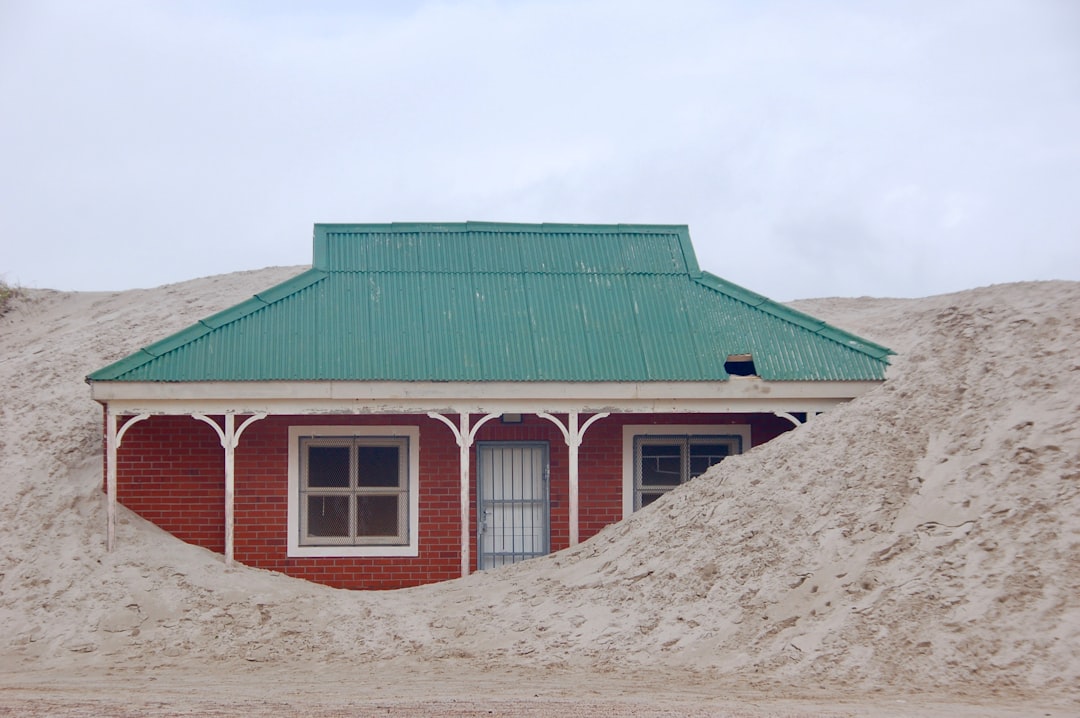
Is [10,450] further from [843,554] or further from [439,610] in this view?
[843,554]

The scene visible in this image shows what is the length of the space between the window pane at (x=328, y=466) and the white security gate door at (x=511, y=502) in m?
1.81

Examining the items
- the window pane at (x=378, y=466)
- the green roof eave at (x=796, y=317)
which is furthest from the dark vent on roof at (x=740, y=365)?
the window pane at (x=378, y=466)

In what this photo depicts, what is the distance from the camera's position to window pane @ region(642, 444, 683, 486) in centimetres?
1698

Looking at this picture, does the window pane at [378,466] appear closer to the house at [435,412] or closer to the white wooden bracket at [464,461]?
the house at [435,412]

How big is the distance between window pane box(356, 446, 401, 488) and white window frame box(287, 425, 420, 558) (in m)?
0.18

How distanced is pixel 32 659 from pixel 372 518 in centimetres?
490

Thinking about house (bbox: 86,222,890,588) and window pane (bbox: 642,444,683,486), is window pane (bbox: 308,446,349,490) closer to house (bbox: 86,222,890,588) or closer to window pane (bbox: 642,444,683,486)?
house (bbox: 86,222,890,588)

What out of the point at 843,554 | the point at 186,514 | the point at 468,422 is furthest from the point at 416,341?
the point at 843,554

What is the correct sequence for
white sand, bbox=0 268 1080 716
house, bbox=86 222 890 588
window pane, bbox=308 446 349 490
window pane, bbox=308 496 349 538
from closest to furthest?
white sand, bbox=0 268 1080 716 → house, bbox=86 222 890 588 → window pane, bbox=308 496 349 538 → window pane, bbox=308 446 349 490

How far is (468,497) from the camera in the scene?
52.6 ft

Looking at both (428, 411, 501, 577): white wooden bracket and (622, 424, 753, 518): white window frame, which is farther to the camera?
(622, 424, 753, 518): white window frame

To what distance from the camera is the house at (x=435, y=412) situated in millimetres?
15641

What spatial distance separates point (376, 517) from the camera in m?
16.5

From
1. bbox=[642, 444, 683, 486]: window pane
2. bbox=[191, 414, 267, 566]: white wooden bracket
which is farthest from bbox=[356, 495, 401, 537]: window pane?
bbox=[642, 444, 683, 486]: window pane
